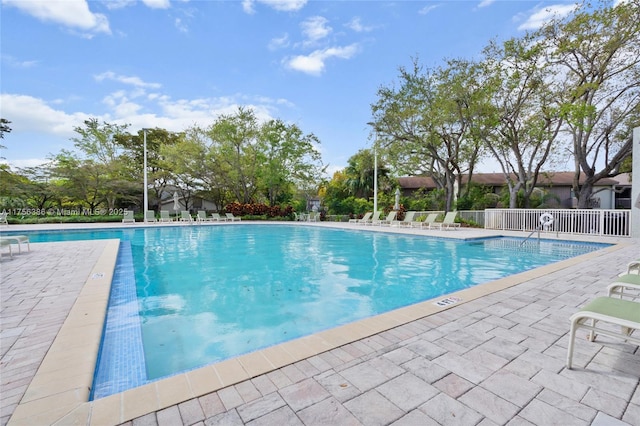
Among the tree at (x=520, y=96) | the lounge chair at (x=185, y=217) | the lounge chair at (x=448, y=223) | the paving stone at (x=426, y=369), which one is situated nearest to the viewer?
the paving stone at (x=426, y=369)

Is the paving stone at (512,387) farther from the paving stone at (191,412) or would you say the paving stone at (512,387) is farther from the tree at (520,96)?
the tree at (520,96)

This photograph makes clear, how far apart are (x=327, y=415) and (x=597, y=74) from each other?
18930mm

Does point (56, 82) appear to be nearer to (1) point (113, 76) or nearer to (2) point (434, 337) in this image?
(1) point (113, 76)

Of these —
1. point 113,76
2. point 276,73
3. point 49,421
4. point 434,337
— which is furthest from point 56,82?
point 434,337

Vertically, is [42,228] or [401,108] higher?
[401,108]

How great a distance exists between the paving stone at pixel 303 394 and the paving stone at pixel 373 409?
19 cm

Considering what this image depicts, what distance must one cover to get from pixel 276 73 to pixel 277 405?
16591 mm

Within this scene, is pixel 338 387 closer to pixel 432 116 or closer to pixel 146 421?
pixel 146 421

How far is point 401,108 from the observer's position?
1753 centimetres

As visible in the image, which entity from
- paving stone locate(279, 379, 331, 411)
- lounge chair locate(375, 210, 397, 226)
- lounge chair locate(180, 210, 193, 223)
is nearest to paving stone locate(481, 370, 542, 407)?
paving stone locate(279, 379, 331, 411)

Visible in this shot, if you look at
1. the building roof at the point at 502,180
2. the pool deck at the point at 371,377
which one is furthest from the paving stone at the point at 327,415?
the building roof at the point at 502,180

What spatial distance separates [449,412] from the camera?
1745 millimetres

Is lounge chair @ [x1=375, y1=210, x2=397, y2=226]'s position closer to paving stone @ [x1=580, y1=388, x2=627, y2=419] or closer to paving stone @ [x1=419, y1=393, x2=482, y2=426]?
paving stone @ [x1=580, y1=388, x2=627, y2=419]

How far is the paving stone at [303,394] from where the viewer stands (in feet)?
6.01
